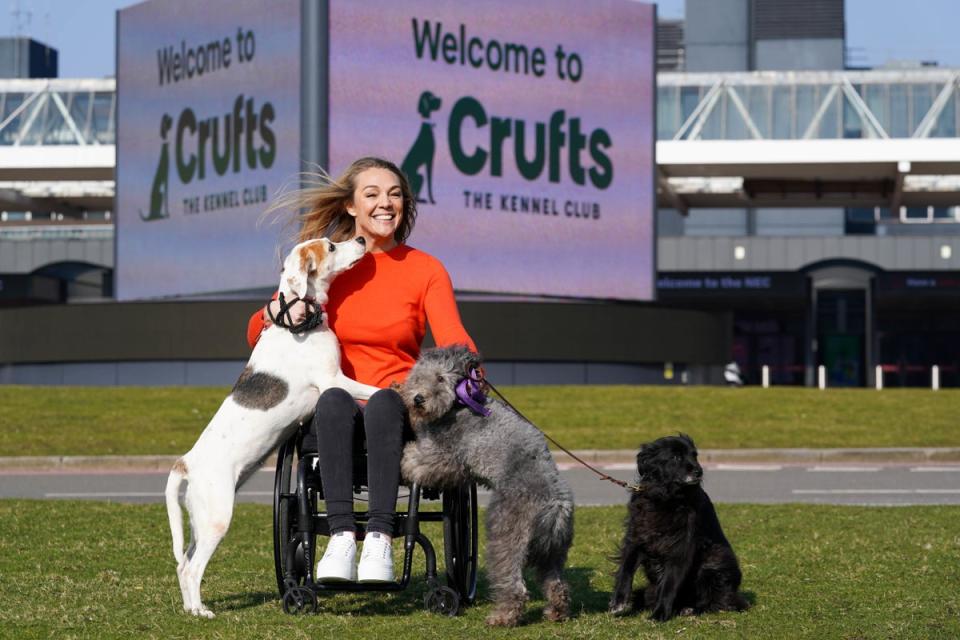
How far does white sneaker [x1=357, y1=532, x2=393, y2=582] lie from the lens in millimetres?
5801

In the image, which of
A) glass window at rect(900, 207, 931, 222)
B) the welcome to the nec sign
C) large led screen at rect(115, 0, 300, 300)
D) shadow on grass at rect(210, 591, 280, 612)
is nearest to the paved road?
shadow on grass at rect(210, 591, 280, 612)

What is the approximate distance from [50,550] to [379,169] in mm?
3638

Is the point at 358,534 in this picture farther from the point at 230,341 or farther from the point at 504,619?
the point at 230,341

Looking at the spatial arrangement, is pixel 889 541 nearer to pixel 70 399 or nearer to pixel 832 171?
pixel 70 399

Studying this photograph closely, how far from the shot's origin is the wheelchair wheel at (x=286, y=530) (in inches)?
243

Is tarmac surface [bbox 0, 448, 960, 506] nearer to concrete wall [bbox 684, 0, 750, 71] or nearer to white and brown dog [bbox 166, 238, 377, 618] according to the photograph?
white and brown dog [bbox 166, 238, 377, 618]

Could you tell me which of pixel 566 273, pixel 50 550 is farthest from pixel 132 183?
pixel 50 550

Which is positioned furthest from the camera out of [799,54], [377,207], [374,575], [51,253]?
[799,54]

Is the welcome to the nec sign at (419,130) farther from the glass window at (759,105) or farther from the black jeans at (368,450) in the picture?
the black jeans at (368,450)

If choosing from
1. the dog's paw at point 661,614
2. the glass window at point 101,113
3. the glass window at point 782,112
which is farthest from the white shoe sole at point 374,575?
the glass window at point 782,112

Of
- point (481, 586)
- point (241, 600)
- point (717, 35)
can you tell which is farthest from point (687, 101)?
point (241, 600)

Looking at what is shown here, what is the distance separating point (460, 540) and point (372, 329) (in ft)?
3.26

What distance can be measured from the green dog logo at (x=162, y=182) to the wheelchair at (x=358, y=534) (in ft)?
84.7

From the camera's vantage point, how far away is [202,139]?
30.2 m
